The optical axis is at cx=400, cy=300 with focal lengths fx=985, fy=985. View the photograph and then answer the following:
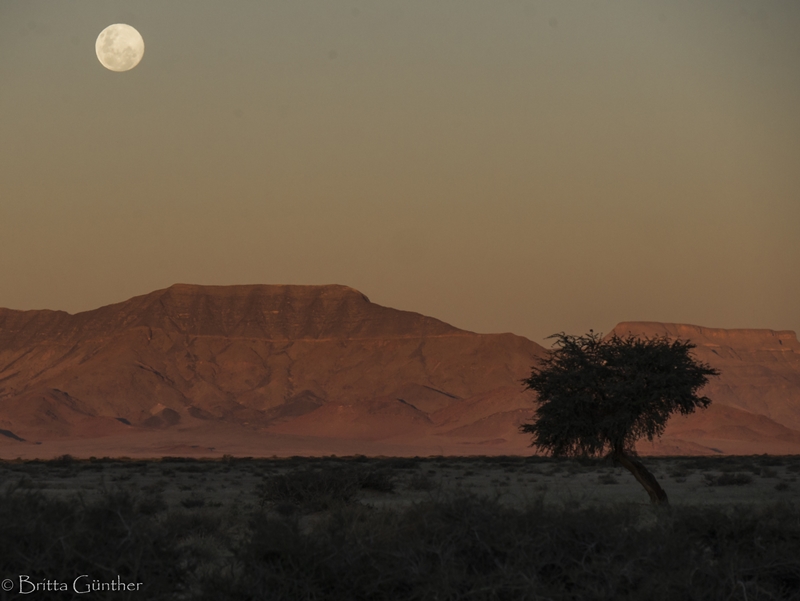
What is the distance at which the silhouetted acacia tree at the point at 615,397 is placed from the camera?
2605cm

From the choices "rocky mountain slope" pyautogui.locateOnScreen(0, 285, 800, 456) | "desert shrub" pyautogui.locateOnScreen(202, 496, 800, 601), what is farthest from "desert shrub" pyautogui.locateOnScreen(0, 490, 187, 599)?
"rocky mountain slope" pyautogui.locateOnScreen(0, 285, 800, 456)

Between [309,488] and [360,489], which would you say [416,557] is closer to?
[309,488]

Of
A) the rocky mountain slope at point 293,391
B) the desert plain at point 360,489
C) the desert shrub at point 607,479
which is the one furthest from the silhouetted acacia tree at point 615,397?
the rocky mountain slope at point 293,391

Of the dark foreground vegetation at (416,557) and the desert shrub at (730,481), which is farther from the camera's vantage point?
the desert shrub at (730,481)

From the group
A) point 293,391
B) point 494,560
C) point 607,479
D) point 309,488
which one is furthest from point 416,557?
point 293,391

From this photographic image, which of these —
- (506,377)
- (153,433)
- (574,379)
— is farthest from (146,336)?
(574,379)

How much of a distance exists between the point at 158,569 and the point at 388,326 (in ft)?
600

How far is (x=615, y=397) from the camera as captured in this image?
1031 inches

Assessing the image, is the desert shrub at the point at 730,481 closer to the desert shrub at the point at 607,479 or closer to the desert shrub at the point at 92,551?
the desert shrub at the point at 607,479

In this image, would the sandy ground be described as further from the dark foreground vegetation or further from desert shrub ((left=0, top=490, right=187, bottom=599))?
desert shrub ((left=0, top=490, right=187, bottom=599))

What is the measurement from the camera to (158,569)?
10.5 m

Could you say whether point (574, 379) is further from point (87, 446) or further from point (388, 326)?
point (388, 326)

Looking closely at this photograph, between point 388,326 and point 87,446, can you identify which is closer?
point 87,446

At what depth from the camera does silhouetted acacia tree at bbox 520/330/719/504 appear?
26.0 meters
